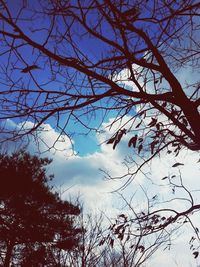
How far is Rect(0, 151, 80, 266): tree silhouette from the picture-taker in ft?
50.6

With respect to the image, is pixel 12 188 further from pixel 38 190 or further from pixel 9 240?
pixel 9 240

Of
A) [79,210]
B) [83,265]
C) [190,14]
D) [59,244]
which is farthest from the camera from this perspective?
[79,210]

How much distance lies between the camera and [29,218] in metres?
15.9

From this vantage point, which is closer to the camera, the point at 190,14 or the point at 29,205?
the point at 190,14

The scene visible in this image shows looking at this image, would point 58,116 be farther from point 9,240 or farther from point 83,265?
point 9,240

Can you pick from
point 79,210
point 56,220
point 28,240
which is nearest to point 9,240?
point 28,240

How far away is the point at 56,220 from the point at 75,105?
13.2 meters

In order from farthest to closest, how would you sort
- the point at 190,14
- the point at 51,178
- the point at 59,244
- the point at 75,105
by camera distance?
the point at 51,178 → the point at 59,244 → the point at 75,105 → the point at 190,14

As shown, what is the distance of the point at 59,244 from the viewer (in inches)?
606

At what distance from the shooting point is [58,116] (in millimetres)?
4191

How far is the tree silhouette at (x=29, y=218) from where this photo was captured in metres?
15.4

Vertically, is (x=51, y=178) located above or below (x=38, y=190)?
above

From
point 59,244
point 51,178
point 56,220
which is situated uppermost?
point 51,178

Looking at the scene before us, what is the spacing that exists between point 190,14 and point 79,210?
14.2 meters
